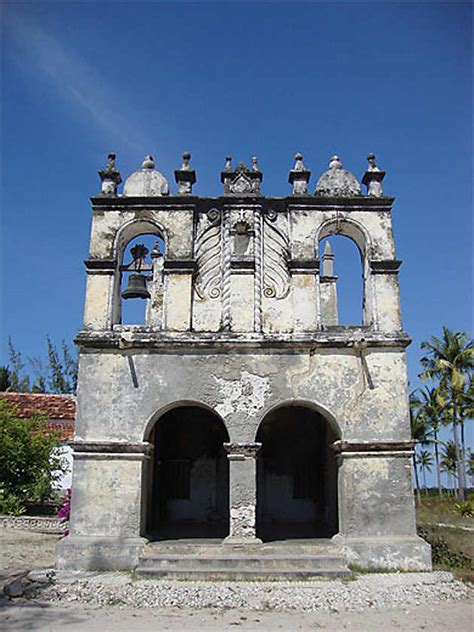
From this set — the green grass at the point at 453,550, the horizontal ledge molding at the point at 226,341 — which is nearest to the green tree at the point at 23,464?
the horizontal ledge molding at the point at 226,341

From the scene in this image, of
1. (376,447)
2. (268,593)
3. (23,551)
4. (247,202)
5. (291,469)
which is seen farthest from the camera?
(291,469)

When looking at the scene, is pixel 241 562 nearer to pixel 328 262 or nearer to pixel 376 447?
pixel 376 447

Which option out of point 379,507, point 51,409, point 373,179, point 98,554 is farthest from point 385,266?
point 51,409

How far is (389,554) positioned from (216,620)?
11.0 ft

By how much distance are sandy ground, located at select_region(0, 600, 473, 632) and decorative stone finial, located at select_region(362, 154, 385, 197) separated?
6896mm

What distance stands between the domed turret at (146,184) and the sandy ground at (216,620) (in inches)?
270

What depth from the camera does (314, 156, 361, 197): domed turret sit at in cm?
1095

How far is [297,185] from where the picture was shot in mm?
11039

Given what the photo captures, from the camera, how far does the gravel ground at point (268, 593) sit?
7.68 m

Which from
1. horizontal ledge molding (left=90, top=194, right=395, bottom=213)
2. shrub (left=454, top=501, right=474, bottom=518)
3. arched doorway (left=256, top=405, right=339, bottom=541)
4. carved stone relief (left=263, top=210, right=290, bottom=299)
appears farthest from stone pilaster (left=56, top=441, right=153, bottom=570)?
shrub (left=454, top=501, right=474, bottom=518)

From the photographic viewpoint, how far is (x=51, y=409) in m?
21.0

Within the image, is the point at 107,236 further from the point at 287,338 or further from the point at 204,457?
the point at 204,457

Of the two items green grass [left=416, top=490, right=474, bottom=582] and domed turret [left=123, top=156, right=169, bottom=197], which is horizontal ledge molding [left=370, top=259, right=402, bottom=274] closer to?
domed turret [left=123, top=156, right=169, bottom=197]

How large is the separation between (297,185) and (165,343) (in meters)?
3.85
